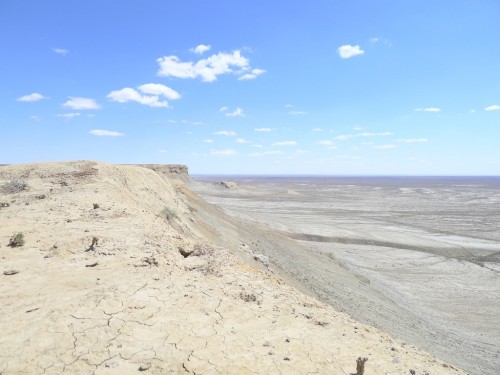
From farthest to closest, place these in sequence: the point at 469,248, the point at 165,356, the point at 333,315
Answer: the point at 469,248 < the point at 333,315 < the point at 165,356

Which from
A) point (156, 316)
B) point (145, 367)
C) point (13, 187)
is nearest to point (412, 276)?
point (156, 316)

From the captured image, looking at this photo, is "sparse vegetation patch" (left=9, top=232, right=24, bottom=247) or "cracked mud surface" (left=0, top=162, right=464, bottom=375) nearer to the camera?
"cracked mud surface" (left=0, top=162, right=464, bottom=375)

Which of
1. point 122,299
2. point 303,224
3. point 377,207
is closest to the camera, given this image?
point 122,299

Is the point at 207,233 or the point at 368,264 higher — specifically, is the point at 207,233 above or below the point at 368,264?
above

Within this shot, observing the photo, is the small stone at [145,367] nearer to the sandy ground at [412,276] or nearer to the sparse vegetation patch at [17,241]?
the sparse vegetation patch at [17,241]

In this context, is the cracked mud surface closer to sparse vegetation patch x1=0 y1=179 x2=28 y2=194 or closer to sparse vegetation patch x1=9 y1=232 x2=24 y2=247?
sparse vegetation patch x1=9 y1=232 x2=24 y2=247

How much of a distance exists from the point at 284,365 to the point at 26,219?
9.15 m

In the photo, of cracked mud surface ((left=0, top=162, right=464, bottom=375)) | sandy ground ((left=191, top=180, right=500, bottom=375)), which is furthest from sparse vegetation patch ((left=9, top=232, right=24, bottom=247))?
sandy ground ((left=191, top=180, right=500, bottom=375))

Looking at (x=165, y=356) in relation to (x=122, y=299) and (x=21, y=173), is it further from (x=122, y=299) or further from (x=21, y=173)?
(x=21, y=173)

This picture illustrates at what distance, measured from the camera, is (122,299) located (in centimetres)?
617

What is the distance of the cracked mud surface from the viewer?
4.88 metres

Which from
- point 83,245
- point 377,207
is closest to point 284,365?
point 83,245

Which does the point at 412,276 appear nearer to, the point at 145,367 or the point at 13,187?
the point at 145,367

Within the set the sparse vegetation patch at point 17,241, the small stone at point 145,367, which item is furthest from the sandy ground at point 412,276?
the small stone at point 145,367
